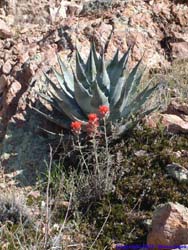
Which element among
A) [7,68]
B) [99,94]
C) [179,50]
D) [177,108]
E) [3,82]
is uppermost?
[179,50]

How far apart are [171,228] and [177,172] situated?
0.81 metres

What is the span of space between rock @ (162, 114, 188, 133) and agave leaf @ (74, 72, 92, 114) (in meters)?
0.59

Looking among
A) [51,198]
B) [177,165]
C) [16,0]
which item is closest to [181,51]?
[177,165]

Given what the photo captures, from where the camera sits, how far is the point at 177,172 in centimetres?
385

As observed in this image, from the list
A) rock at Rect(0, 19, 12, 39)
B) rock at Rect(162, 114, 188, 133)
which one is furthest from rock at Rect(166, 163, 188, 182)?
rock at Rect(0, 19, 12, 39)

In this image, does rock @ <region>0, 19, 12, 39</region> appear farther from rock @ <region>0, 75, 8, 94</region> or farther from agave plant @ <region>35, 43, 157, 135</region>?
agave plant @ <region>35, 43, 157, 135</region>

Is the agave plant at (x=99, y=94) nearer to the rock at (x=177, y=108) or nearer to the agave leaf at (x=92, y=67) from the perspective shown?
the agave leaf at (x=92, y=67)

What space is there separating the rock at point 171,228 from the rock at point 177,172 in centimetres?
65

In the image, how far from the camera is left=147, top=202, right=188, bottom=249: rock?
3.08 metres

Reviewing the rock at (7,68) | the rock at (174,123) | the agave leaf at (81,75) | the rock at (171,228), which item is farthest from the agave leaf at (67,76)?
the rock at (171,228)

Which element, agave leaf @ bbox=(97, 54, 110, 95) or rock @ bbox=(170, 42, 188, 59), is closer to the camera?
agave leaf @ bbox=(97, 54, 110, 95)

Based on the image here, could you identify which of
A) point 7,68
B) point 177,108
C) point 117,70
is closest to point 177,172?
point 177,108

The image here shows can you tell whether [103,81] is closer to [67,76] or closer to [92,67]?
[92,67]

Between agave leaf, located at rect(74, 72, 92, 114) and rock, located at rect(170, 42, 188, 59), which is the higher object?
rock, located at rect(170, 42, 188, 59)
